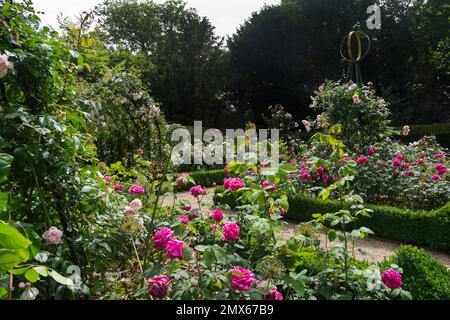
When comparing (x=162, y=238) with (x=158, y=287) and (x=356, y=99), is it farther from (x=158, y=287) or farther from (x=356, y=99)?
(x=356, y=99)

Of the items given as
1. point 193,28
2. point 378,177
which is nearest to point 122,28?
point 193,28

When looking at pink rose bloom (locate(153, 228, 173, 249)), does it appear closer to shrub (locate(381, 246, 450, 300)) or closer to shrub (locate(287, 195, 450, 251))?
shrub (locate(381, 246, 450, 300))

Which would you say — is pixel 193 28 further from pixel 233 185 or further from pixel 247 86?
pixel 233 185

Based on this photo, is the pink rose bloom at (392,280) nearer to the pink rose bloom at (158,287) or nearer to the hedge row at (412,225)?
the pink rose bloom at (158,287)

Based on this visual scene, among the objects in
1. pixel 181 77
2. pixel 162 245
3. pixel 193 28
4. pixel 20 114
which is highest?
pixel 193 28

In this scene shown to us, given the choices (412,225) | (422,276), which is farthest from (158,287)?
(412,225)

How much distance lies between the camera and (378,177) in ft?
18.3

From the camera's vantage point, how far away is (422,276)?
241 cm

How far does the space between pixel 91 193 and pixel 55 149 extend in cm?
31

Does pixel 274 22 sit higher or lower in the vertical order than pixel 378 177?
higher

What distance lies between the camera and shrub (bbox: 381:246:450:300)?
92.3 inches

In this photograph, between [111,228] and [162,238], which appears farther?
[111,228]

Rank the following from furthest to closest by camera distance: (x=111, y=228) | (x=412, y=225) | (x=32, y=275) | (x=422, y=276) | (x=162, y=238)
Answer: (x=412, y=225) < (x=422, y=276) < (x=111, y=228) < (x=162, y=238) < (x=32, y=275)
